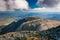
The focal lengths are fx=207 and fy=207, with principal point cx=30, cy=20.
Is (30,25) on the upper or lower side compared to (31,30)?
upper

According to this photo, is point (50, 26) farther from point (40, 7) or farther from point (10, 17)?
point (10, 17)

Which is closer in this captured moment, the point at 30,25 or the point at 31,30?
the point at 31,30

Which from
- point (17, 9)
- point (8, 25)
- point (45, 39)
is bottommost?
point (45, 39)

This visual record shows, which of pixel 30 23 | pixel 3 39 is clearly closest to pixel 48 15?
pixel 30 23

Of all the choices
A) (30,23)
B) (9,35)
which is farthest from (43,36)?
(9,35)

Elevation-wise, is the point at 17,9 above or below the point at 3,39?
above

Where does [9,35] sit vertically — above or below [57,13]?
below

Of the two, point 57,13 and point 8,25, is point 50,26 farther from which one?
point 8,25

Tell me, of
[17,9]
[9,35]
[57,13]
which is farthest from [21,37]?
[57,13]
